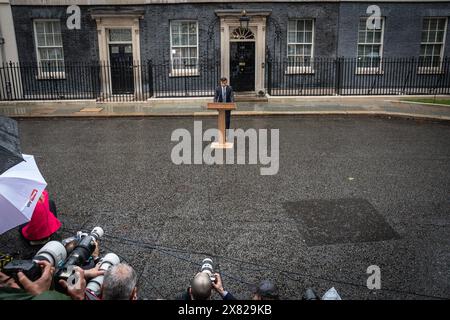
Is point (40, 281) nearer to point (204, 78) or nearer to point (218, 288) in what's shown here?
point (218, 288)

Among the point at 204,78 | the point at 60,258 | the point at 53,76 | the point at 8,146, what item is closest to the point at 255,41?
the point at 204,78

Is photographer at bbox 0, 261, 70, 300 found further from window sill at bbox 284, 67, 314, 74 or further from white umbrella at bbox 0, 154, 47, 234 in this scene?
window sill at bbox 284, 67, 314, 74

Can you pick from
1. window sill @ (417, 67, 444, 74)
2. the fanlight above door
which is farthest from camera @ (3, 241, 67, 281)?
window sill @ (417, 67, 444, 74)

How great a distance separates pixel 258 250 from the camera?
5.76m

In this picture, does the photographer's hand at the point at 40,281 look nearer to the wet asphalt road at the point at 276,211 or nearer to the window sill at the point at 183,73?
the wet asphalt road at the point at 276,211

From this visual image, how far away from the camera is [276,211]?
7082 millimetres

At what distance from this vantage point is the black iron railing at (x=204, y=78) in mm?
19297

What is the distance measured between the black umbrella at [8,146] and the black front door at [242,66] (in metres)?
15.6

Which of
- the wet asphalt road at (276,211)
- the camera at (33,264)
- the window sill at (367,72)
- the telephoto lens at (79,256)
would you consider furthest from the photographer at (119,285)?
the window sill at (367,72)

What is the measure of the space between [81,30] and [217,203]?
14987 millimetres
